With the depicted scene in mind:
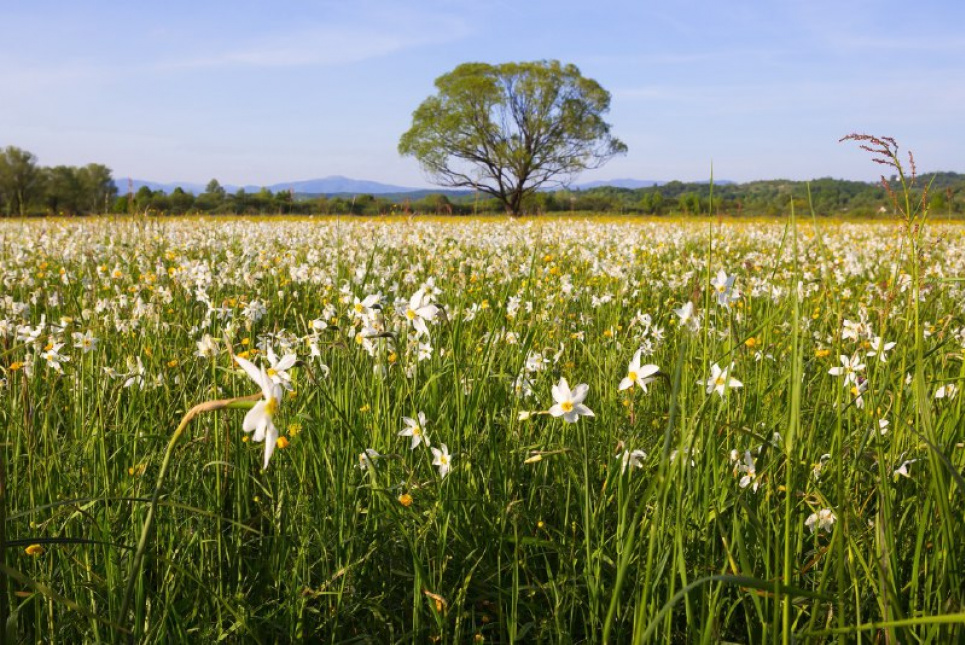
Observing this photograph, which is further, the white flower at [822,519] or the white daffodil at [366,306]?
the white daffodil at [366,306]

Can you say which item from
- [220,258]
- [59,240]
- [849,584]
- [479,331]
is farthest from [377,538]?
[59,240]

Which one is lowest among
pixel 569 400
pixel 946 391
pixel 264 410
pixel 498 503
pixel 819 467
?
pixel 498 503

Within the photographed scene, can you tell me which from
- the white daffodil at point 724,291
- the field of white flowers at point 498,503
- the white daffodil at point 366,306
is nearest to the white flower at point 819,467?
the field of white flowers at point 498,503

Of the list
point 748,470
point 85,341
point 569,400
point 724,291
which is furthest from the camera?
point 85,341

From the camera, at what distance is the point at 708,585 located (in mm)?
1885

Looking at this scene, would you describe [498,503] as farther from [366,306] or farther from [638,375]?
[366,306]

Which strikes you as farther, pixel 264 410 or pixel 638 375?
pixel 638 375

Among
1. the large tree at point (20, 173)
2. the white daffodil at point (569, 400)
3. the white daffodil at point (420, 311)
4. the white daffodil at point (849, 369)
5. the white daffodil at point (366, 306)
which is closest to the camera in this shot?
the white daffodil at point (569, 400)

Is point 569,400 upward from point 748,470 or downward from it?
upward

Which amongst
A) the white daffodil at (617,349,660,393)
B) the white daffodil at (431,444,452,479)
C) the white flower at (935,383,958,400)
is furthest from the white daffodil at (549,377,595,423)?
the white flower at (935,383,958,400)

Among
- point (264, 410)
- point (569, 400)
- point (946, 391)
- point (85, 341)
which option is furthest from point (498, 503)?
point (85, 341)

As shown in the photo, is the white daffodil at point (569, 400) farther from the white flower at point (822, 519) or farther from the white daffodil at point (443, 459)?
the white flower at point (822, 519)

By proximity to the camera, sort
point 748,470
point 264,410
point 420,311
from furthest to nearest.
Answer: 1. point 420,311
2. point 748,470
3. point 264,410

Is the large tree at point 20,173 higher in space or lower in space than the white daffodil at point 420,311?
higher
